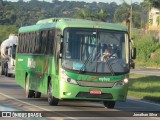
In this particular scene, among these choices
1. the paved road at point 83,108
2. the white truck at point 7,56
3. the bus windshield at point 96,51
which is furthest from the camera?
the white truck at point 7,56

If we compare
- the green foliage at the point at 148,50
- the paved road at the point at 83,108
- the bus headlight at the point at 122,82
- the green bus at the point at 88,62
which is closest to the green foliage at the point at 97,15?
the green foliage at the point at 148,50

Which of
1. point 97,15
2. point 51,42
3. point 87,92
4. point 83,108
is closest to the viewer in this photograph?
point 87,92

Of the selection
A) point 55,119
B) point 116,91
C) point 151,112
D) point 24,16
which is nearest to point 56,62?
point 116,91

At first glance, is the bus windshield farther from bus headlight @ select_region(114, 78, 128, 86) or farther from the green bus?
bus headlight @ select_region(114, 78, 128, 86)

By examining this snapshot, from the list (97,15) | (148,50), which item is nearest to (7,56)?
(148,50)

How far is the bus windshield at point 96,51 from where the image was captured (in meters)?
19.7

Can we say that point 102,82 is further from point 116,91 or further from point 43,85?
point 43,85

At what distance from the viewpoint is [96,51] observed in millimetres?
Answer: 19938

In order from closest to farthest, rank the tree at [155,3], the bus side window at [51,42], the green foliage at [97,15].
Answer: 1. the bus side window at [51,42]
2. the tree at [155,3]
3. the green foliage at [97,15]

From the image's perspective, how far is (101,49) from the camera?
65.7 ft

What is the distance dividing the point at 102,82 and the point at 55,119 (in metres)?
4.19

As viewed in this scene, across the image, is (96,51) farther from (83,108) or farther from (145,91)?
(145,91)

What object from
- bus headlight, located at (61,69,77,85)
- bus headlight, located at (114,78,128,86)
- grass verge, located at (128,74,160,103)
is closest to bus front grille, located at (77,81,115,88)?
bus headlight, located at (61,69,77,85)

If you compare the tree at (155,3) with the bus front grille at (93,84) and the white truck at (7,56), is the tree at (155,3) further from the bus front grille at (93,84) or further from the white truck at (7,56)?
the bus front grille at (93,84)
